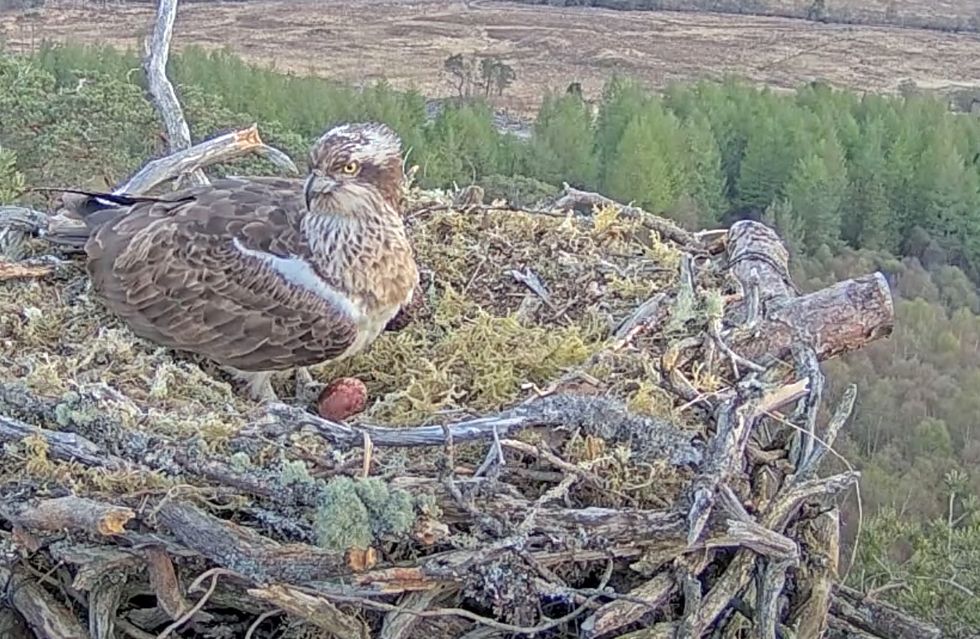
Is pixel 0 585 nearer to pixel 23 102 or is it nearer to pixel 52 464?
pixel 52 464

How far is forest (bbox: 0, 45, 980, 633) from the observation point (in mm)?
9641

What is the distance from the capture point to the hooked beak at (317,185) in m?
3.81

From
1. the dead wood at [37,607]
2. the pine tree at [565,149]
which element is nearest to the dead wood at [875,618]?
the dead wood at [37,607]

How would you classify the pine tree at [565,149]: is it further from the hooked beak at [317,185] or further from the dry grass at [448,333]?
the hooked beak at [317,185]

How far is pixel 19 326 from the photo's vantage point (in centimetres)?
392

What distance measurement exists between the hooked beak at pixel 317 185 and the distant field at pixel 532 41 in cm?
2012

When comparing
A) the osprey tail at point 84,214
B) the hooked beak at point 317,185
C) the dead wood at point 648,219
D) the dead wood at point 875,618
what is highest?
the hooked beak at point 317,185

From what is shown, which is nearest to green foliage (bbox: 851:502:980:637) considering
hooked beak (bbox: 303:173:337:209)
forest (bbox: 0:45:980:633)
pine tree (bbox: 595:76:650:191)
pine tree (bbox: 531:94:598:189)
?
forest (bbox: 0:45:980:633)

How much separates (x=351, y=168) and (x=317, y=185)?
108mm

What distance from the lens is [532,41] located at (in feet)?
117

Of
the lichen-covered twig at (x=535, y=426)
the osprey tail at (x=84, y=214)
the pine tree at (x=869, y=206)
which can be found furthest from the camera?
the pine tree at (x=869, y=206)

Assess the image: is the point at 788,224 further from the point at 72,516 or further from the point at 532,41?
the point at 532,41

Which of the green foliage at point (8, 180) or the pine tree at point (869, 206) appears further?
the pine tree at point (869, 206)

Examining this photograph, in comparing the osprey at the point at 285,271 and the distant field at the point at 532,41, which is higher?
the osprey at the point at 285,271
